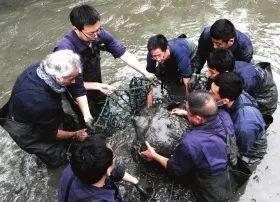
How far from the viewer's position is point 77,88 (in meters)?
4.94

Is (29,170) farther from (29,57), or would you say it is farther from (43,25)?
(43,25)

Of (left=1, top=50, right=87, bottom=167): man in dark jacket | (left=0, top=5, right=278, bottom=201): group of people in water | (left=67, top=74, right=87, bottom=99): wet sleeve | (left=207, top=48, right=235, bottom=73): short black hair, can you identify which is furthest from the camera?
(left=67, top=74, right=87, bottom=99): wet sleeve

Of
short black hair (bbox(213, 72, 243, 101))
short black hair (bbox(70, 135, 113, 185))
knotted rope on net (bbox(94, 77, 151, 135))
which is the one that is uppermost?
short black hair (bbox(70, 135, 113, 185))

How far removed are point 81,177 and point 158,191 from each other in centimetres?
182

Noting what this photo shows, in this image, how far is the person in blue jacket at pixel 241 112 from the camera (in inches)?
174

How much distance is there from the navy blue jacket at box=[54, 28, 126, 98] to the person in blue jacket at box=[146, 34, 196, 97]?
52 centimetres

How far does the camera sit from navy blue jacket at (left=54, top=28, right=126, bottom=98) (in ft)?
16.3

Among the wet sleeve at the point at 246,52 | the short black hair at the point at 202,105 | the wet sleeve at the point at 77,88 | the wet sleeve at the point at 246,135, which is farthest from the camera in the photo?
the wet sleeve at the point at 246,52

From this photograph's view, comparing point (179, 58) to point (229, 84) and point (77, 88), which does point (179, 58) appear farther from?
point (77, 88)

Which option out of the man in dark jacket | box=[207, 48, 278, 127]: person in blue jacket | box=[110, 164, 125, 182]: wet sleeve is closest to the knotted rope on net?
the man in dark jacket

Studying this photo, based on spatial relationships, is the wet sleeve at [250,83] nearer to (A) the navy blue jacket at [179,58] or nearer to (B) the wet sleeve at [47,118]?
(A) the navy blue jacket at [179,58]

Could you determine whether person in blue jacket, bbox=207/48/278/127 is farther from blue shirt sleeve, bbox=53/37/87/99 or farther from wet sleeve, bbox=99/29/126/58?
blue shirt sleeve, bbox=53/37/87/99

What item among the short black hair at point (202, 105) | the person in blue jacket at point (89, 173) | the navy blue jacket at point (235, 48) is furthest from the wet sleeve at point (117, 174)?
the navy blue jacket at point (235, 48)

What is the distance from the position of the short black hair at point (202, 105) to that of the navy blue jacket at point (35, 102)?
160 centimetres
